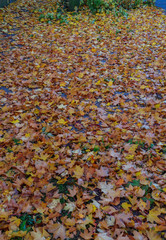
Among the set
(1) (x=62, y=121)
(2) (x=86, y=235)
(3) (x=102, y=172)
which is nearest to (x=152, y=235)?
(2) (x=86, y=235)

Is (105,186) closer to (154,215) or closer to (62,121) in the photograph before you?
(154,215)

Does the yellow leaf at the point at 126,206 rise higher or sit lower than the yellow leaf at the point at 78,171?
lower

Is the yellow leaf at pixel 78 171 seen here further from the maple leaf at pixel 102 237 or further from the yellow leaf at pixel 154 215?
the yellow leaf at pixel 154 215

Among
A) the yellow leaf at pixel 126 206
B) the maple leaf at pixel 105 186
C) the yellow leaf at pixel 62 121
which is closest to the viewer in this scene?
the yellow leaf at pixel 126 206

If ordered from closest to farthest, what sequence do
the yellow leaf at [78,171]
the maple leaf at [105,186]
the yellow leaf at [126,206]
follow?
the yellow leaf at [126,206]
the maple leaf at [105,186]
the yellow leaf at [78,171]

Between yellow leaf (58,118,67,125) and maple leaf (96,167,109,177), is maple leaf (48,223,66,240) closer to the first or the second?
maple leaf (96,167,109,177)

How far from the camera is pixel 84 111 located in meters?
3.69

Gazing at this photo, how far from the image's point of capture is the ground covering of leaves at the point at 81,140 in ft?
6.61

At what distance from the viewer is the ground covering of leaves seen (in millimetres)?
2014

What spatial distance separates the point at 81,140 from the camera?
2.98 meters

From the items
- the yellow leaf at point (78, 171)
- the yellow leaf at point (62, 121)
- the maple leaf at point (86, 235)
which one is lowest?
the maple leaf at point (86, 235)

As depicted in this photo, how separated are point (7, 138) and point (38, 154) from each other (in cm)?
61

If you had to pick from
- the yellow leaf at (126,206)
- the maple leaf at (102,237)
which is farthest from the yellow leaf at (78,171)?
the maple leaf at (102,237)

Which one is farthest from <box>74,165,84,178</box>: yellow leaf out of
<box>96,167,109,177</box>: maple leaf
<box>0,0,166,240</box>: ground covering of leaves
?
<box>96,167,109,177</box>: maple leaf
